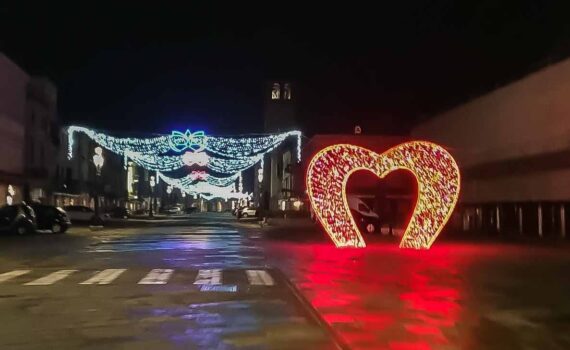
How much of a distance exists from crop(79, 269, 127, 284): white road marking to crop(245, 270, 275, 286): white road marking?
321 cm

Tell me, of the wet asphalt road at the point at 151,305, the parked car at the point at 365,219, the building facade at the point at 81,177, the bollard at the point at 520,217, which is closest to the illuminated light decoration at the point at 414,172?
the wet asphalt road at the point at 151,305

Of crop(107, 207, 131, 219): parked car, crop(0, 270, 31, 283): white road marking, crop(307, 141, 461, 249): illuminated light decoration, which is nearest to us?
crop(0, 270, 31, 283): white road marking

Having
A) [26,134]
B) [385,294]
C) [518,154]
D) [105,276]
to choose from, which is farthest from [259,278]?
[26,134]

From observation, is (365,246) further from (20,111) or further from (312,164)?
(20,111)

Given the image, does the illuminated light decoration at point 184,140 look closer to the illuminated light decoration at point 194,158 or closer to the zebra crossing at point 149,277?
the illuminated light decoration at point 194,158

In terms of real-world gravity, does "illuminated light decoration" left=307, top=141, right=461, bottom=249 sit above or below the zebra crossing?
above

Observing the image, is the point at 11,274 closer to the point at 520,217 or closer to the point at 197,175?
the point at 520,217

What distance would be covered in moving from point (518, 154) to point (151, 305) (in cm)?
3483

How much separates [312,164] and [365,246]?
13.6 ft

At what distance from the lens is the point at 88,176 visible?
314 ft

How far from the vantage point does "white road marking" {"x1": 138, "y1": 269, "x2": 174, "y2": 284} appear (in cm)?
1906

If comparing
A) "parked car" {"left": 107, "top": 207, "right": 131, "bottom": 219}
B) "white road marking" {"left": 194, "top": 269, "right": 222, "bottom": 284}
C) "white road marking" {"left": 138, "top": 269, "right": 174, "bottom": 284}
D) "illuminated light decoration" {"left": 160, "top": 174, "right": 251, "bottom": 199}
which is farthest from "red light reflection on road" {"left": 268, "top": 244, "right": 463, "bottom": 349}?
"illuminated light decoration" {"left": 160, "top": 174, "right": 251, "bottom": 199}

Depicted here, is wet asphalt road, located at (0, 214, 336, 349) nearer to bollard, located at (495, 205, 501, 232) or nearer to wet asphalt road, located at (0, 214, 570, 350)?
wet asphalt road, located at (0, 214, 570, 350)

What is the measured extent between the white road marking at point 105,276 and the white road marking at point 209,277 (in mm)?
1999
